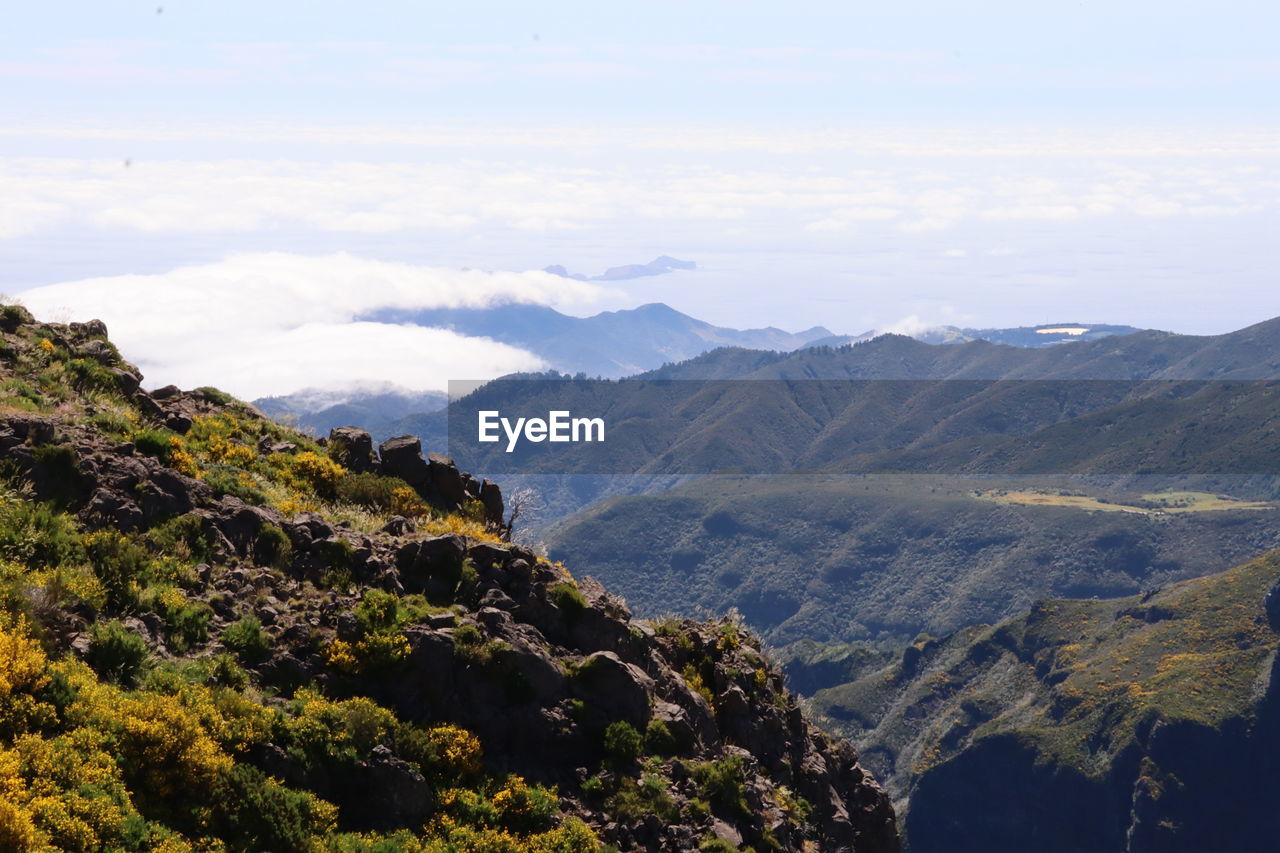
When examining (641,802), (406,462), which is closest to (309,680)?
(641,802)

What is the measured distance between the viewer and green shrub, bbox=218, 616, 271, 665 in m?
18.7

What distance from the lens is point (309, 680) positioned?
18781mm

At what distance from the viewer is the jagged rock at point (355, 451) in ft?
88.9

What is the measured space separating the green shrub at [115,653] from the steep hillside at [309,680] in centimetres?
3

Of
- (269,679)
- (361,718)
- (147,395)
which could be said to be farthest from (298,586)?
(147,395)

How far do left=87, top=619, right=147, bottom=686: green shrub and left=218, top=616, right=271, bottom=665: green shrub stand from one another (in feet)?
4.53

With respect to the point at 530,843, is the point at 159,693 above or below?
above

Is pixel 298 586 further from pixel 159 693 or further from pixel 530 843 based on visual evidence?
pixel 530 843

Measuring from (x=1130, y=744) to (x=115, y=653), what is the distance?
171 meters

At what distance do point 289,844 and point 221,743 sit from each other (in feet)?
5.73

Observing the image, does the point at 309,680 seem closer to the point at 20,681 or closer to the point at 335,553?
the point at 335,553

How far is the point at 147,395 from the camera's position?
25469 mm

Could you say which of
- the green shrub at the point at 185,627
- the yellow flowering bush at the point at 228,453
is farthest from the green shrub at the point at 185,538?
the yellow flowering bush at the point at 228,453

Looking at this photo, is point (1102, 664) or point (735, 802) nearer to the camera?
point (735, 802)
